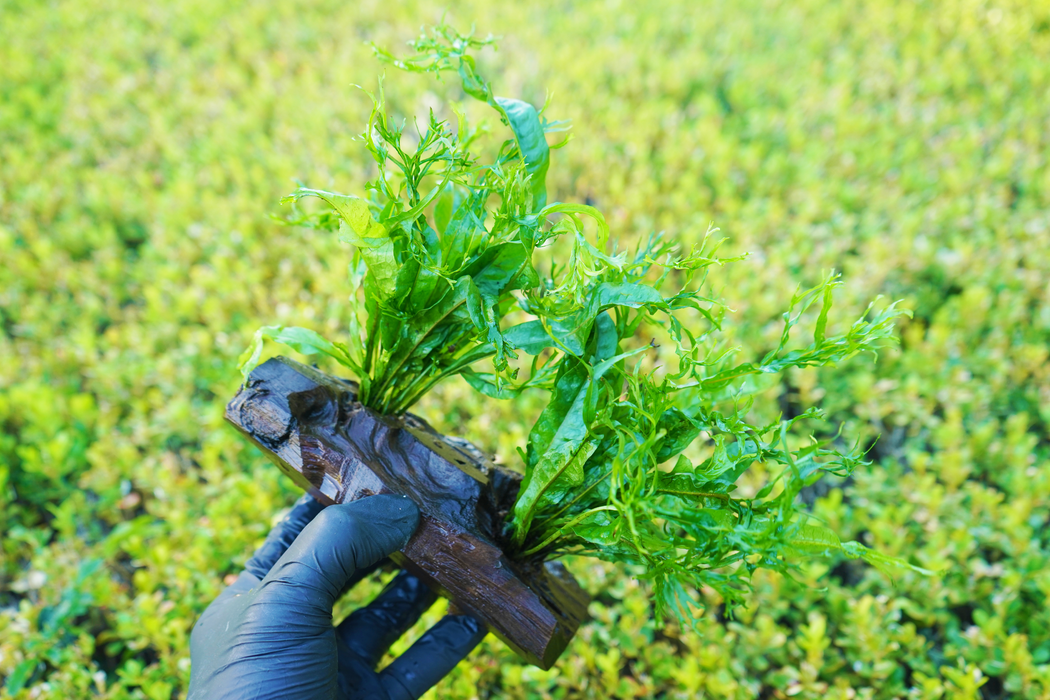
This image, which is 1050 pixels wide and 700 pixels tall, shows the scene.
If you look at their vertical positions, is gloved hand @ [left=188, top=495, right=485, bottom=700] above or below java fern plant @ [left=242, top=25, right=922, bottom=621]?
below

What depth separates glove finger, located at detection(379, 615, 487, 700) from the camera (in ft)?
4.24

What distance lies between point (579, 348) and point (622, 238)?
155cm

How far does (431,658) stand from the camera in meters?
1.30

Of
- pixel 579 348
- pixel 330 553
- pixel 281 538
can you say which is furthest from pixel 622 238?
pixel 330 553

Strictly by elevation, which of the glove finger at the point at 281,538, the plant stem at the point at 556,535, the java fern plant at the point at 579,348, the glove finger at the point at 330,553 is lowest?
the glove finger at the point at 281,538

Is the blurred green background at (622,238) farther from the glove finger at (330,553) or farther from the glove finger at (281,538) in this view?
the glove finger at (330,553)

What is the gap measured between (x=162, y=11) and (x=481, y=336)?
4426 mm

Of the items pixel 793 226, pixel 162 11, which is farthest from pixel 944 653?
pixel 162 11

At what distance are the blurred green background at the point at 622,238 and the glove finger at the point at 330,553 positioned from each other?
57 centimetres

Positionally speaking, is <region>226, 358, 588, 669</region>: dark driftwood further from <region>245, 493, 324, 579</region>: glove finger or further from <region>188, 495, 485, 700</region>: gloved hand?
<region>245, 493, 324, 579</region>: glove finger

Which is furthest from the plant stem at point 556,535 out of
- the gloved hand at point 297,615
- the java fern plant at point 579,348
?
the gloved hand at point 297,615

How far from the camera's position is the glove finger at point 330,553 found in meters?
1.05

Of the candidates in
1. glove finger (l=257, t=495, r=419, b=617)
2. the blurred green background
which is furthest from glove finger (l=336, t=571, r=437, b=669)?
glove finger (l=257, t=495, r=419, b=617)

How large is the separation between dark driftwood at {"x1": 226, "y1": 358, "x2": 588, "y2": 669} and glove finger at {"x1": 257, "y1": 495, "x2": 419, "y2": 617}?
0.19 feet
